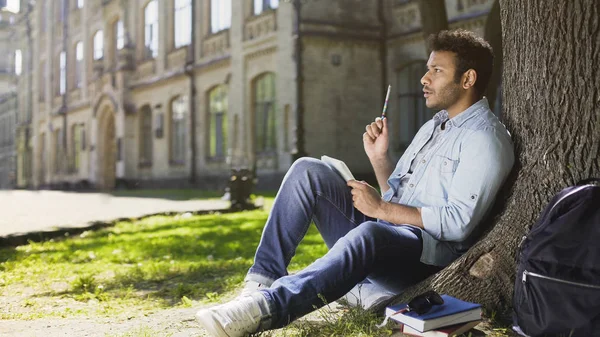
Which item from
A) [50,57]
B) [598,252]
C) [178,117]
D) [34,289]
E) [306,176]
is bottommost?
[34,289]

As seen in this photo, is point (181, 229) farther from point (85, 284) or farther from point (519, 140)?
point (519, 140)

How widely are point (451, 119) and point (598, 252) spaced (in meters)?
1.09

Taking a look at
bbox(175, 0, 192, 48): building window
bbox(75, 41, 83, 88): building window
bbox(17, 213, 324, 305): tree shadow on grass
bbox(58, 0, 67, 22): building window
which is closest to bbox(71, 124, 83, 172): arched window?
bbox(75, 41, 83, 88): building window

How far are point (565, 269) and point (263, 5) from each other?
19142mm

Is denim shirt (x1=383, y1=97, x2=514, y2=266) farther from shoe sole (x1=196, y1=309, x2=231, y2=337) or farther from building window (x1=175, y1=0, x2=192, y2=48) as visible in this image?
building window (x1=175, y1=0, x2=192, y2=48)

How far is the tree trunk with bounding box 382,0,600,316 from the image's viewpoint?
126 inches

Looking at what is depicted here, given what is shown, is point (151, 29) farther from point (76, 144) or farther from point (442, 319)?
point (442, 319)

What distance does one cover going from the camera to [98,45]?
113 ft

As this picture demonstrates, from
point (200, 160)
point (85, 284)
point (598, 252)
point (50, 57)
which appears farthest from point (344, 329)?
point (50, 57)

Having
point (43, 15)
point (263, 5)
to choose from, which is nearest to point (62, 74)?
point (43, 15)

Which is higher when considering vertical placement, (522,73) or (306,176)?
(522,73)

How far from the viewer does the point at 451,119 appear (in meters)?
3.59

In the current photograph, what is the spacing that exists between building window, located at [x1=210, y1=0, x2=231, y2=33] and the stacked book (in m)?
20.8

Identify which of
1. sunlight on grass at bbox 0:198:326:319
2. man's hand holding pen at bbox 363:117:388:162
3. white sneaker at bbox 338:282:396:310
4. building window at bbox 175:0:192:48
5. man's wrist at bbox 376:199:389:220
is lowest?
sunlight on grass at bbox 0:198:326:319
